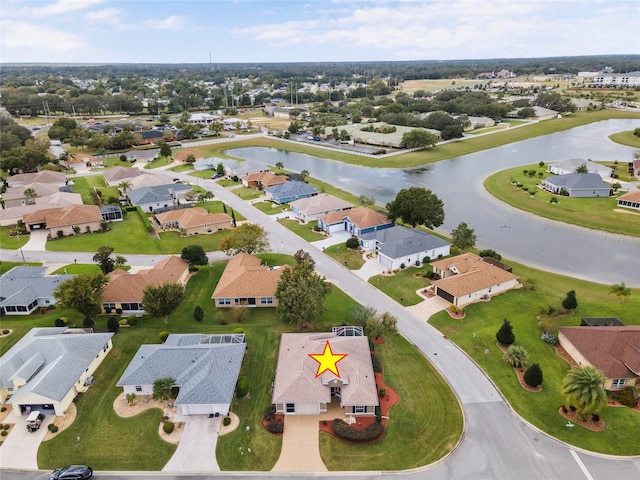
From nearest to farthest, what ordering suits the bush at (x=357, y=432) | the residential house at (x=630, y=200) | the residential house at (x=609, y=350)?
the bush at (x=357, y=432) < the residential house at (x=609, y=350) < the residential house at (x=630, y=200)

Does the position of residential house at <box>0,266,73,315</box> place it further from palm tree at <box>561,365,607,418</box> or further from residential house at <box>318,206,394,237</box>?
palm tree at <box>561,365,607,418</box>

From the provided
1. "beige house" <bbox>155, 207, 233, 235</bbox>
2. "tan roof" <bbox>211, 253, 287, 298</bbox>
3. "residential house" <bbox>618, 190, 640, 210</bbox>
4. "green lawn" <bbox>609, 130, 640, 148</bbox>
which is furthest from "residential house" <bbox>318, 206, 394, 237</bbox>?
"green lawn" <bbox>609, 130, 640, 148</bbox>

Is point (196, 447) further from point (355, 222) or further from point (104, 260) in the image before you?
point (355, 222)

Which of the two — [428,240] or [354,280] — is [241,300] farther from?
[428,240]

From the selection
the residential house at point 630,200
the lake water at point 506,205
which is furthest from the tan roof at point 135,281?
the residential house at point 630,200

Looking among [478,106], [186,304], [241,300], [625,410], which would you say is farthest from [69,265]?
[478,106]

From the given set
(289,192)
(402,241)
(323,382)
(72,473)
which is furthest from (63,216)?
(323,382)

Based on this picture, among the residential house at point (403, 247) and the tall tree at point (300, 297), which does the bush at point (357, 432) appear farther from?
the residential house at point (403, 247)
